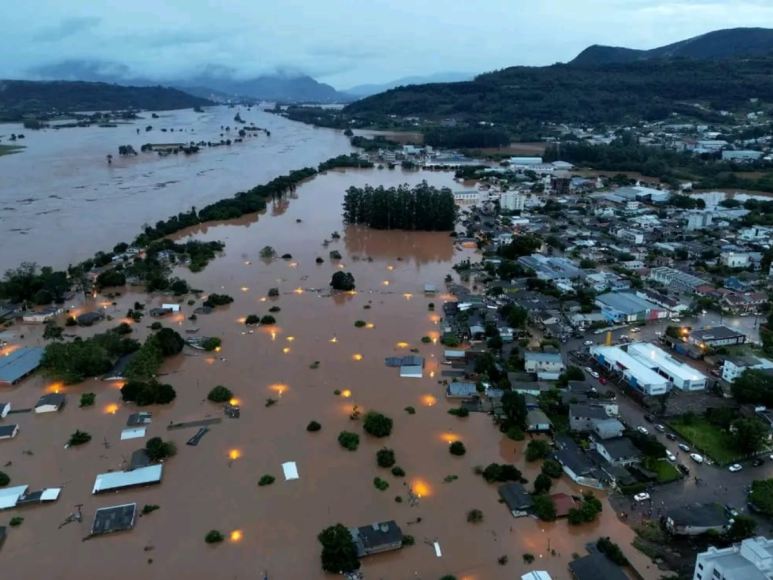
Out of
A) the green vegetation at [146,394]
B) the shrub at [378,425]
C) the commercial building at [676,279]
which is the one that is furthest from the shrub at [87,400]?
the commercial building at [676,279]

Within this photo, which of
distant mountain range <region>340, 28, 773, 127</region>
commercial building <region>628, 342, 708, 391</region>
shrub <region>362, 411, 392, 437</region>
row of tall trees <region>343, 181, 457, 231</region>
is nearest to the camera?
shrub <region>362, 411, 392, 437</region>

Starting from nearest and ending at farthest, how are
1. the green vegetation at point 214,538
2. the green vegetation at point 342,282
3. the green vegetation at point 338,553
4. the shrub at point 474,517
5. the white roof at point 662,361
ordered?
the green vegetation at point 338,553 → the green vegetation at point 214,538 → the shrub at point 474,517 → the white roof at point 662,361 → the green vegetation at point 342,282

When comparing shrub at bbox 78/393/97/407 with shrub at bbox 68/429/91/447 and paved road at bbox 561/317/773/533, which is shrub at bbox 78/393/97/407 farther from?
paved road at bbox 561/317/773/533

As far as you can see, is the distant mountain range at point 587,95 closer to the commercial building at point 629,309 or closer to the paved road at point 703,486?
the commercial building at point 629,309

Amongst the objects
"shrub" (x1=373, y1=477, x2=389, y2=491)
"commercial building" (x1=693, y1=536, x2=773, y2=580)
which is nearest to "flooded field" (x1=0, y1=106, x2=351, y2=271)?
"shrub" (x1=373, y1=477, x2=389, y2=491)

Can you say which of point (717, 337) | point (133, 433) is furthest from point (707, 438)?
point (133, 433)

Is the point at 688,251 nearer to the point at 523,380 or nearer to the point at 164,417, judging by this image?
the point at 523,380

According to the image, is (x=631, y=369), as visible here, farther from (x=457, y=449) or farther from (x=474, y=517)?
(x=474, y=517)
